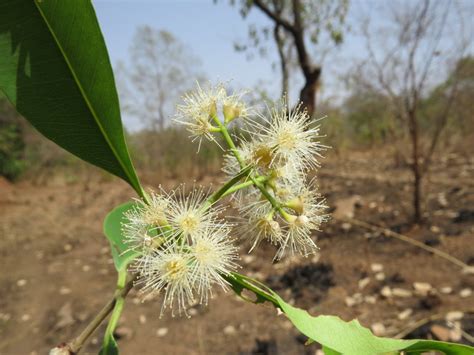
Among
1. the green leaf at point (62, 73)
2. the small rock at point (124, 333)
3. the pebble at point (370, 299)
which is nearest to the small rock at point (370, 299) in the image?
the pebble at point (370, 299)

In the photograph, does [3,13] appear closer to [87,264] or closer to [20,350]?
[20,350]

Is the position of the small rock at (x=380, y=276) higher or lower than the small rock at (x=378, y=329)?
higher

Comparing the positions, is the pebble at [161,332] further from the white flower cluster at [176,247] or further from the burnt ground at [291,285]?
the white flower cluster at [176,247]

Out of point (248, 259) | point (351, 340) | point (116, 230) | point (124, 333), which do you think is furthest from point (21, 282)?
point (351, 340)

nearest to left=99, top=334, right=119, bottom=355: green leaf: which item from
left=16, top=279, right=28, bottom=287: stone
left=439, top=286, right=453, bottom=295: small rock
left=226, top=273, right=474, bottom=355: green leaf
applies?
left=226, top=273, right=474, bottom=355: green leaf

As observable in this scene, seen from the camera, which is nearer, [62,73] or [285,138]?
[62,73]

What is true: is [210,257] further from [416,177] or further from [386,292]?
[416,177]
